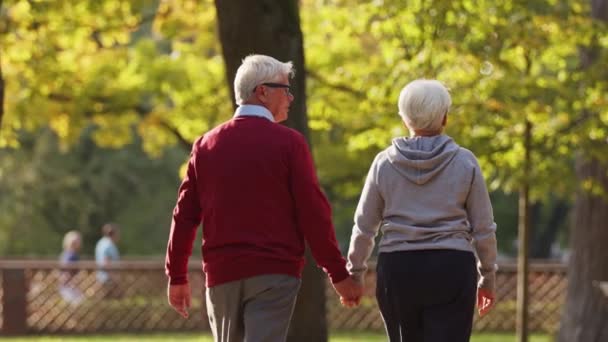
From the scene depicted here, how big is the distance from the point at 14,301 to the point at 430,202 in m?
16.7

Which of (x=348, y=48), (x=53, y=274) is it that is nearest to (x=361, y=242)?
(x=348, y=48)

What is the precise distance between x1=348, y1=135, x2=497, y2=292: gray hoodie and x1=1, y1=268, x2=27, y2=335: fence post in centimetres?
1643

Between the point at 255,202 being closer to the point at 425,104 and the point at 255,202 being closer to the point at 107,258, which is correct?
the point at 425,104

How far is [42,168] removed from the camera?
3969 centimetres

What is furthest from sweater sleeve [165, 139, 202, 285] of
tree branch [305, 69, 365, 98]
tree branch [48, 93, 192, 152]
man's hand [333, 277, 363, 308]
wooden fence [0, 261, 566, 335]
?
wooden fence [0, 261, 566, 335]

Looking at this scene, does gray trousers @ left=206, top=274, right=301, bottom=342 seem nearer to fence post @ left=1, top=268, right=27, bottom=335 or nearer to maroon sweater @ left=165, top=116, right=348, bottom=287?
maroon sweater @ left=165, top=116, right=348, bottom=287

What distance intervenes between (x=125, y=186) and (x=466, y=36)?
1165 inches

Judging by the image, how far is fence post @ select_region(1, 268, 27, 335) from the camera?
22156 millimetres

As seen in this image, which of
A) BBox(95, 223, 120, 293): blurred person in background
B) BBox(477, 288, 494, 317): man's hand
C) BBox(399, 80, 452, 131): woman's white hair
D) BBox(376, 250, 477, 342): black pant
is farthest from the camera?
BBox(95, 223, 120, 293): blurred person in background

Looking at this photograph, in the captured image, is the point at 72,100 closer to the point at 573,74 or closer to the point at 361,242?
the point at 573,74

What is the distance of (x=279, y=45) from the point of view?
9.75m

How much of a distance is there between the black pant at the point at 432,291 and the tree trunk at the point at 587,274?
1117cm

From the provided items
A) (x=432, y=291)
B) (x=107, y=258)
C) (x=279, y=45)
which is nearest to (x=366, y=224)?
(x=432, y=291)

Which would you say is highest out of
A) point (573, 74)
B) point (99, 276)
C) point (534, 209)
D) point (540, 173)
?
point (573, 74)
